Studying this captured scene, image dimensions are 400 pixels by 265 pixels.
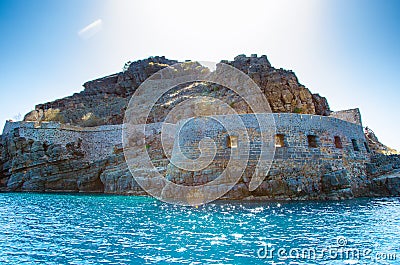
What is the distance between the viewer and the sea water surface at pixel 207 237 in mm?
6992

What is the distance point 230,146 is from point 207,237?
10.4 metres

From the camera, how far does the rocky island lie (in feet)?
58.8

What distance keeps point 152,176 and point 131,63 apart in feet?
156

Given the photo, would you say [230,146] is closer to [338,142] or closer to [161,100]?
[338,142]

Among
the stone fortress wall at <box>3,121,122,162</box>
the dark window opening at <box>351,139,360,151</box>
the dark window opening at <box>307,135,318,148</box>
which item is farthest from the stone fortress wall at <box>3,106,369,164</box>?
the stone fortress wall at <box>3,121,122,162</box>

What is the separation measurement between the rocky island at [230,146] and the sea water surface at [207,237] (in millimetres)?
3985

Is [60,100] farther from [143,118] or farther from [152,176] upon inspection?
[152,176]

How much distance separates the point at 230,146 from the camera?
18.9 m

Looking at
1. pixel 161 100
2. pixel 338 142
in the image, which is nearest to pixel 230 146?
pixel 338 142

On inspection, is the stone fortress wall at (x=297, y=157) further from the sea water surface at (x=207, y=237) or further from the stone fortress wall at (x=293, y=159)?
the sea water surface at (x=207, y=237)

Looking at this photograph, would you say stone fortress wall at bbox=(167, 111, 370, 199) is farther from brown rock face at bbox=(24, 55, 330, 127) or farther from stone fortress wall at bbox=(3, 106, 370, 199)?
brown rock face at bbox=(24, 55, 330, 127)

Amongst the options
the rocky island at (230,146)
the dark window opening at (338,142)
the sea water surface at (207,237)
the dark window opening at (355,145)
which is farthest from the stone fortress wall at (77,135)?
the dark window opening at (355,145)

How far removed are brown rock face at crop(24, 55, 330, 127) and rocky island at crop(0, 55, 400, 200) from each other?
15cm

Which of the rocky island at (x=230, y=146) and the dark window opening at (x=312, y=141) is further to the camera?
the dark window opening at (x=312, y=141)
